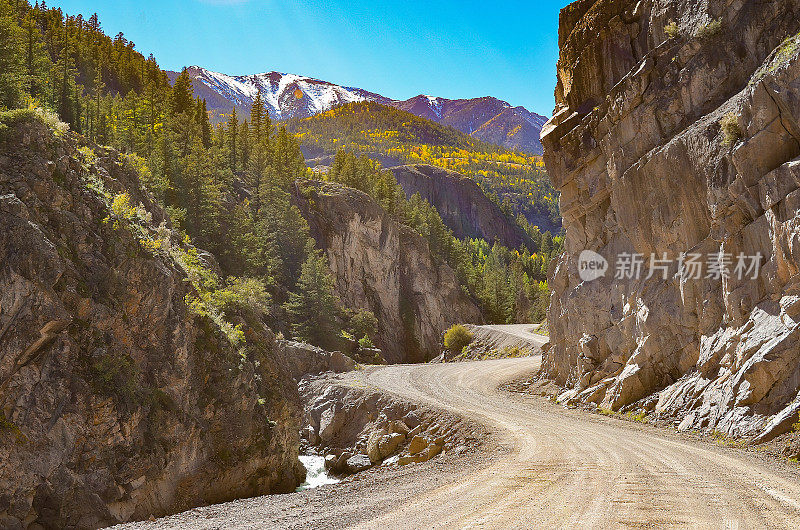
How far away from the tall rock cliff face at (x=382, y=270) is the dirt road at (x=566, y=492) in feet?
129

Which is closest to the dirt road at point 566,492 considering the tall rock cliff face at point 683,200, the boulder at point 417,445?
the tall rock cliff face at point 683,200

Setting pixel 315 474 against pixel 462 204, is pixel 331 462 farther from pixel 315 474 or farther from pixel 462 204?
pixel 462 204

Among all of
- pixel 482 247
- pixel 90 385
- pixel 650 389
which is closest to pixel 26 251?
pixel 90 385

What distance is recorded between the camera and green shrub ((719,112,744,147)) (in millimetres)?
14570

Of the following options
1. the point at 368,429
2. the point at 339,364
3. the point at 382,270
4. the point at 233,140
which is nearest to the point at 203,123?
the point at 233,140

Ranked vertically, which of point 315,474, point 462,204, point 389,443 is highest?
point 462,204

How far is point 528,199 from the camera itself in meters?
192

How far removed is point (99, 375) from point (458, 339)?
3908cm

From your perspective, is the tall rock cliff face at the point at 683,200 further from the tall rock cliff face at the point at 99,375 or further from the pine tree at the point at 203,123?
the pine tree at the point at 203,123

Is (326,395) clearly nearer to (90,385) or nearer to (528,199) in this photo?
(90,385)

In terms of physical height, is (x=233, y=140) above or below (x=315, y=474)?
above

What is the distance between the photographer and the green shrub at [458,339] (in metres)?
47.7

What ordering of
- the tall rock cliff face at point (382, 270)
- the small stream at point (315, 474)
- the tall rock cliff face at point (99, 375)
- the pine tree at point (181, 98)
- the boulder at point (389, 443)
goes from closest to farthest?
1. the tall rock cliff face at point (99, 375)
2. the small stream at point (315, 474)
3. the boulder at point (389, 443)
4. the tall rock cliff face at point (382, 270)
5. the pine tree at point (181, 98)

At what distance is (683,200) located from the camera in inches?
Result: 672
